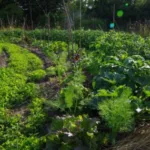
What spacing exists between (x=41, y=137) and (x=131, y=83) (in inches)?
46.9

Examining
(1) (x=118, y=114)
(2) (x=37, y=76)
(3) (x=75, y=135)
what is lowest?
(2) (x=37, y=76)

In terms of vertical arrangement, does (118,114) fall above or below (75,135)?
above

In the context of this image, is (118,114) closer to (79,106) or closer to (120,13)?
(79,106)

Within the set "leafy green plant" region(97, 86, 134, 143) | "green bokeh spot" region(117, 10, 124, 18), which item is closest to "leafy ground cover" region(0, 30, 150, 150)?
"leafy green plant" region(97, 86, 134, 143)

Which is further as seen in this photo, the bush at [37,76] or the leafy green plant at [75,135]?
the bush at [37,76]

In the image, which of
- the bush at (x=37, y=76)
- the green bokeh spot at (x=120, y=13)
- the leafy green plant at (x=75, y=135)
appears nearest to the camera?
the leafy green plant at (x=75, y=135)

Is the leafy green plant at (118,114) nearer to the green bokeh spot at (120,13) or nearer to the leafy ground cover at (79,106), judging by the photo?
the leafy ground cover at (79,106)

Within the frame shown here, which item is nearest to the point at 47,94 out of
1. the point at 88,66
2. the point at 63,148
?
the point at 88,66

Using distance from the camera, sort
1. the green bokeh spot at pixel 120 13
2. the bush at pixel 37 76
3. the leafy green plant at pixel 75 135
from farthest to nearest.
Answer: the green bokeh spot at pixel 120 13 < the bush at pixel 37 76 < the leafy green plant at pixel 75 135

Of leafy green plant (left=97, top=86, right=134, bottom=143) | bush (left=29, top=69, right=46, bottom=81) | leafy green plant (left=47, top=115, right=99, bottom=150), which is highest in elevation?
leafy green plant (left=97, top=86, right=134, bottom=143)

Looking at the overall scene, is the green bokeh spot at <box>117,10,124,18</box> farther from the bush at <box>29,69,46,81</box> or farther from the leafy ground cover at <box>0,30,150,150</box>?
the bush at <box>29,69,46,81</box>

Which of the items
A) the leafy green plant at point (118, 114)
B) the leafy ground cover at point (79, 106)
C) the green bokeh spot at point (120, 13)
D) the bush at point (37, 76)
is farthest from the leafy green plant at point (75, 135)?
the green bokeh spot at point (120, 13)

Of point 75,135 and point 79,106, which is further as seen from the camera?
point 79,106

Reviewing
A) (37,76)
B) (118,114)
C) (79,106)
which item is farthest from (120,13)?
(118,114)
